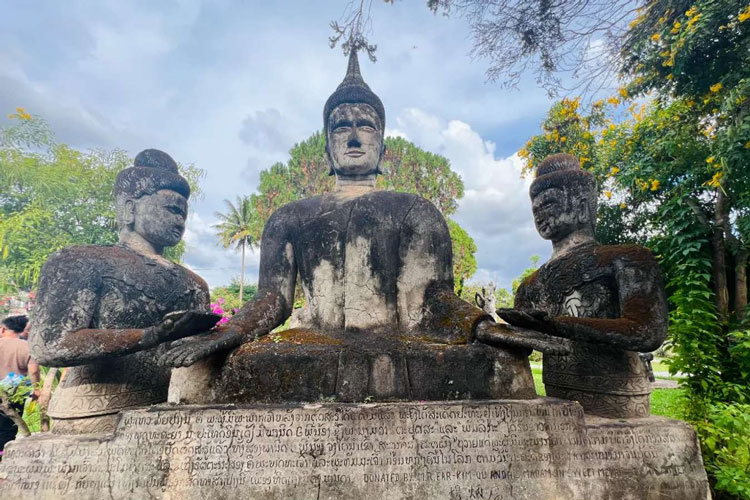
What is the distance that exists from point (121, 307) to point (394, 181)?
20873 millimetres

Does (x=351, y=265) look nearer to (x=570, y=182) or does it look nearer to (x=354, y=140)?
(x=354, y=140)

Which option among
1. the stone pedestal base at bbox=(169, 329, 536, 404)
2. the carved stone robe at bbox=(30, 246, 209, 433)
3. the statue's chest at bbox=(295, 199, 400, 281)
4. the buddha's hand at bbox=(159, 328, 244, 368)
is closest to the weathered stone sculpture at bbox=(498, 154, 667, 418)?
the stone pedestal base at bbox=(169, 329, 536, 404)

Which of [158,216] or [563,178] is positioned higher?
[563,178]

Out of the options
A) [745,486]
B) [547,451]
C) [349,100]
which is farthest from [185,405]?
[745,486]

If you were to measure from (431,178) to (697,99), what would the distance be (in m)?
17.9

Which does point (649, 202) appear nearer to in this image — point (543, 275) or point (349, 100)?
point (543, 275)

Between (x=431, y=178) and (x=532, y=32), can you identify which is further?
(x=431, y=178)

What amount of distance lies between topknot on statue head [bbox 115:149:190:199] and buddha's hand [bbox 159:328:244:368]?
1.73 m

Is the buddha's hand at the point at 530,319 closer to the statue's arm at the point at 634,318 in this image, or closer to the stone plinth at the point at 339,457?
the statue's arm at the point at 634,318

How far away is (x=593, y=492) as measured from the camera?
8.63 feet

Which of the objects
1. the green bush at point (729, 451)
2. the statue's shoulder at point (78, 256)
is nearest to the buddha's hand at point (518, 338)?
the green bush at point (729, 451)

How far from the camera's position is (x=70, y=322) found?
10.2 ft

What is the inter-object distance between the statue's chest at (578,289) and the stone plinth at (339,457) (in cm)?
119

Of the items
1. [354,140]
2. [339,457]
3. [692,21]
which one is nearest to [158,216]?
[354,140]
